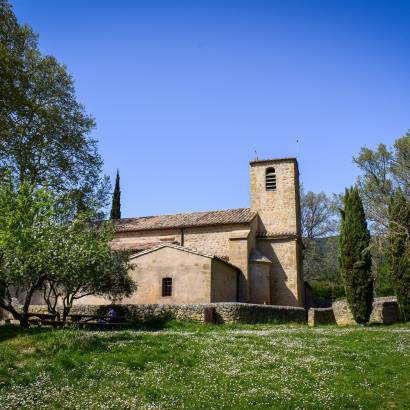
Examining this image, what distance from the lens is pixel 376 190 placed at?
37812 mm

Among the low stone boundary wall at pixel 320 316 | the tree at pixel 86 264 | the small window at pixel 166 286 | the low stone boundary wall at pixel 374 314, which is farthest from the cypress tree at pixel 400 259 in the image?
the tree at pixel 86 264

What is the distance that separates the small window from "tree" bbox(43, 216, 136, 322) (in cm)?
314

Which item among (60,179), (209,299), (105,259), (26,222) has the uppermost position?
(60,179)

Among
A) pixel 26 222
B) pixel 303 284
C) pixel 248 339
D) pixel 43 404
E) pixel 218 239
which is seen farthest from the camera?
pixel 303 284

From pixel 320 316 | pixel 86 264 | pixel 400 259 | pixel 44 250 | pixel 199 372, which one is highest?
pixel 44 250

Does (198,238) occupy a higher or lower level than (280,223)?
lower

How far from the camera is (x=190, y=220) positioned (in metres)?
33.5

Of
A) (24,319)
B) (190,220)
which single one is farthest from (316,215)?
(24,319)

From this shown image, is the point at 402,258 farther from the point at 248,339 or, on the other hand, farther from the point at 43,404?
the point at 43,404

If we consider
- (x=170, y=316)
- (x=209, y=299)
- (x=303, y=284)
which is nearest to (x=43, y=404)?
(x=170, y=316)

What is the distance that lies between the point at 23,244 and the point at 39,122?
15.9m

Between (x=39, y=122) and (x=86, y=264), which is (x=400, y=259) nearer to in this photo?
(x=86, y=264)

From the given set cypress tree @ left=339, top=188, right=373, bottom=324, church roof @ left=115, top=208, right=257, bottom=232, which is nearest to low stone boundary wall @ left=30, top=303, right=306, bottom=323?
cypress tree @ left=339, top=188, right=373, bottom=324

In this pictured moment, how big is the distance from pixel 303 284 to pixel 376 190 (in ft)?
35.6
